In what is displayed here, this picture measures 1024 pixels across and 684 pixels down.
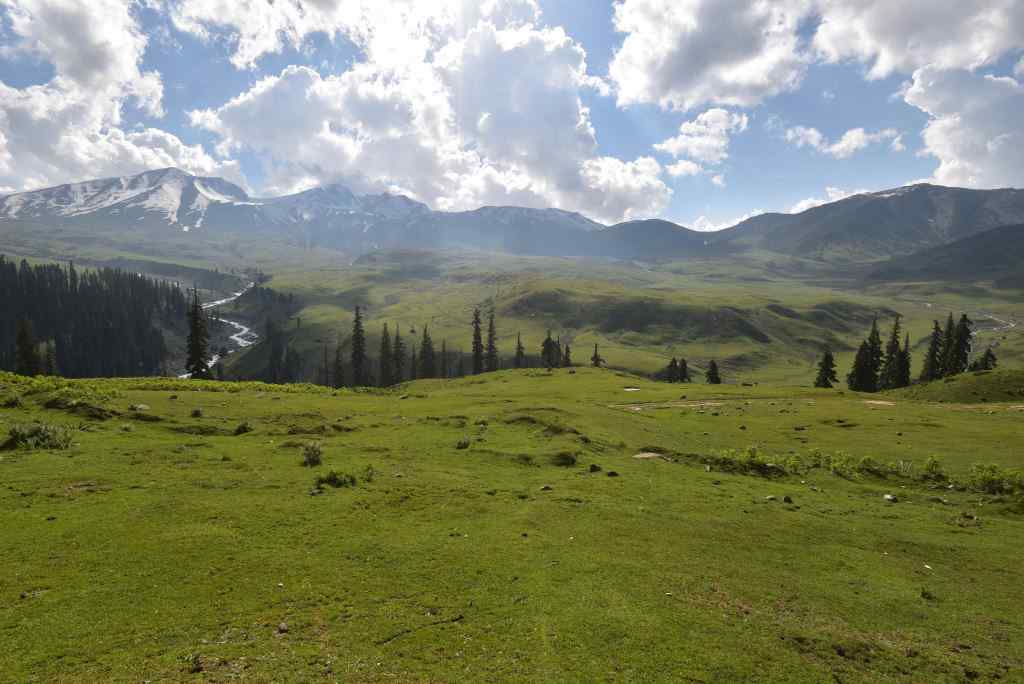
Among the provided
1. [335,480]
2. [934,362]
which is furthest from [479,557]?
[934,362]

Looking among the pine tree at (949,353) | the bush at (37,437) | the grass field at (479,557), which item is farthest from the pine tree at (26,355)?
the pine tree at (949,353)

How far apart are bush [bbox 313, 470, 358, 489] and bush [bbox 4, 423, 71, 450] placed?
1211 cm

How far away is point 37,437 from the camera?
23.4 m

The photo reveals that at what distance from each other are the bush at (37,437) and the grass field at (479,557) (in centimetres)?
36

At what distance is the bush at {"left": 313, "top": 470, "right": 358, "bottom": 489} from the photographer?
21438mm

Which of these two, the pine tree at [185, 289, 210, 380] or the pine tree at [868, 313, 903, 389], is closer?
the pine tree at [185, 289, 210, 380]

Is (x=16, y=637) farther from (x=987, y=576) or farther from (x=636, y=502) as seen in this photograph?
(x=987, y=576)

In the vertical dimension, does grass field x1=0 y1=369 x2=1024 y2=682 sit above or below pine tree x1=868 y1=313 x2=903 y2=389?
above

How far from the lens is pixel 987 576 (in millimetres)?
17750

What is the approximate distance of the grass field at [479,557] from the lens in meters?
11.1

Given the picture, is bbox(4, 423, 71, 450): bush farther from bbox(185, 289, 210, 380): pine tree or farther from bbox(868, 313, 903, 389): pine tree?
bbox(868, 313, 903, 389): pine tree

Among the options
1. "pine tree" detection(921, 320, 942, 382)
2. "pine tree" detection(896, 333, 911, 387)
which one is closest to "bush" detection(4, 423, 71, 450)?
"pine tree" detection(896, 333, 911, 387)

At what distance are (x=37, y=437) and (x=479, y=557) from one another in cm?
2135

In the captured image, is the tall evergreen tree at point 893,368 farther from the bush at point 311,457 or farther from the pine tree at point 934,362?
the bush at point 311,457
